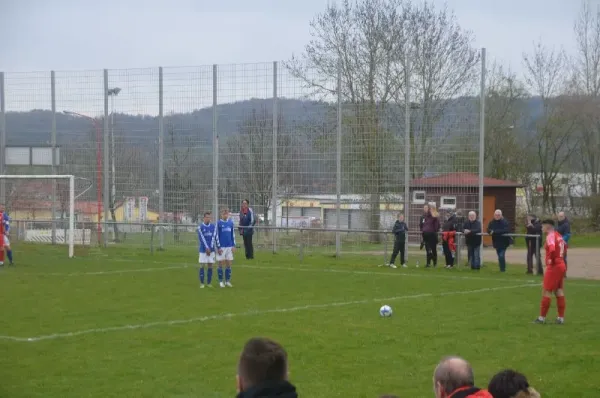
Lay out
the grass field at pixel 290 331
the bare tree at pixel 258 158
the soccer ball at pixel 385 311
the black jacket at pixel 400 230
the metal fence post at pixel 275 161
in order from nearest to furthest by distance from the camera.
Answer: the grass field at pixel 290 331
the soccer ball at pixel 385 311
the black jacket at pixel 400 230
the metal fence post at pixel 275 161
the bare tree at pixel 258 158

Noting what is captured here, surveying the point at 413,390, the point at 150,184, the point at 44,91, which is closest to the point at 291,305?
the point at 413,390

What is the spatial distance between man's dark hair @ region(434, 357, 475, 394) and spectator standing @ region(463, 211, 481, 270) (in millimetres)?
22450

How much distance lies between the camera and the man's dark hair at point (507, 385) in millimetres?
6148

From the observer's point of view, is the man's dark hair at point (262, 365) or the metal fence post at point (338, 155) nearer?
the man's dark hair at point (262, 365)

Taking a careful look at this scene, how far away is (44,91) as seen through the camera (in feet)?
127

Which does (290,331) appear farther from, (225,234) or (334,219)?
(334,219)

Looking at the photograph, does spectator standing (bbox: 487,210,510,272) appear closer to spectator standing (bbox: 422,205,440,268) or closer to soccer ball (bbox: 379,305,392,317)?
spectator standing (bbox: 422,205,440,268)

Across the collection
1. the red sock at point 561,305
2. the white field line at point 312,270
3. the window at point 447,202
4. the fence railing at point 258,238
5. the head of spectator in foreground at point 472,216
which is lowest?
the white field line at point 312,270

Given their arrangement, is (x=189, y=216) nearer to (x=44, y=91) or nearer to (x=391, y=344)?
(x=44, y=91)

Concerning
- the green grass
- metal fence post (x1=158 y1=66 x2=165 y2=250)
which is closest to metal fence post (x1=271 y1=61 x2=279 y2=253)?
metal fence post (x1=158 y1=66 x2=165 y2=250)

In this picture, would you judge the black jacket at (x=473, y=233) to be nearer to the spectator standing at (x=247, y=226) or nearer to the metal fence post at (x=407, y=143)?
the metal fence post at (x=407, y=143)

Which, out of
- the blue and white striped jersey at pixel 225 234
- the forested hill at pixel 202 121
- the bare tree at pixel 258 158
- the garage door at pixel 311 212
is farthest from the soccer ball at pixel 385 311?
the bare tree at pixel 258 158

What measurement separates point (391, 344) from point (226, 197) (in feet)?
70.1

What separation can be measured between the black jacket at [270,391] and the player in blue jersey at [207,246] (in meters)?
18.3
